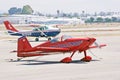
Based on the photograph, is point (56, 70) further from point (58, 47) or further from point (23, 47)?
point (23, 47)

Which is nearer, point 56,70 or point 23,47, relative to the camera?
point 56,70

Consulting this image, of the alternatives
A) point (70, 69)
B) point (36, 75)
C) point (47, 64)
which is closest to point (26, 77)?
point (36, 75)

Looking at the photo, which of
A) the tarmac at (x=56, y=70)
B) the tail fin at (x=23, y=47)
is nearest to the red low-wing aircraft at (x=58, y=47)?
the tail fin at (x=23, y=47)

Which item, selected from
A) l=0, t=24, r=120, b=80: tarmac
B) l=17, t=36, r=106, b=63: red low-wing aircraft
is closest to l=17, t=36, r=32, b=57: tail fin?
l=17, t=36, r=106, b=63: red low-wing aircraft

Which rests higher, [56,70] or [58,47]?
[58,47]

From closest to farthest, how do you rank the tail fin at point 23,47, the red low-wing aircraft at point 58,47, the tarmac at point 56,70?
the tarmac at point 56,70 → the red low-wing aircraft at point 58,47 → the tail fin at point 23,47

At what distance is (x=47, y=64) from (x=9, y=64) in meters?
2.14

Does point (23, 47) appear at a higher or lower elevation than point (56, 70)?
higher

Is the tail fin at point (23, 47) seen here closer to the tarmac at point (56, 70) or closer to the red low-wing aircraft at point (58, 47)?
the red low-wing aircraft at point (58, 47)

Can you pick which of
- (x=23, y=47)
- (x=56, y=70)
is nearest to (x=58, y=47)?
(x=23, y=47)

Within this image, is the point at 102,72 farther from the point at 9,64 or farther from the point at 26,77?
the point at 9,64

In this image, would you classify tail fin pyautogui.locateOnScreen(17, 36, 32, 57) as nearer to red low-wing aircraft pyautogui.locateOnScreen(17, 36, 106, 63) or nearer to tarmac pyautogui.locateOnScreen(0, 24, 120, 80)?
red low-wing aircraft pyautogui.locateOnScreen(17, 36, 106, 63)

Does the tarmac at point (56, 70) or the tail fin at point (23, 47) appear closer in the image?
the tarmac at point (56, 70)

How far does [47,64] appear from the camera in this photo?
71.3ft
